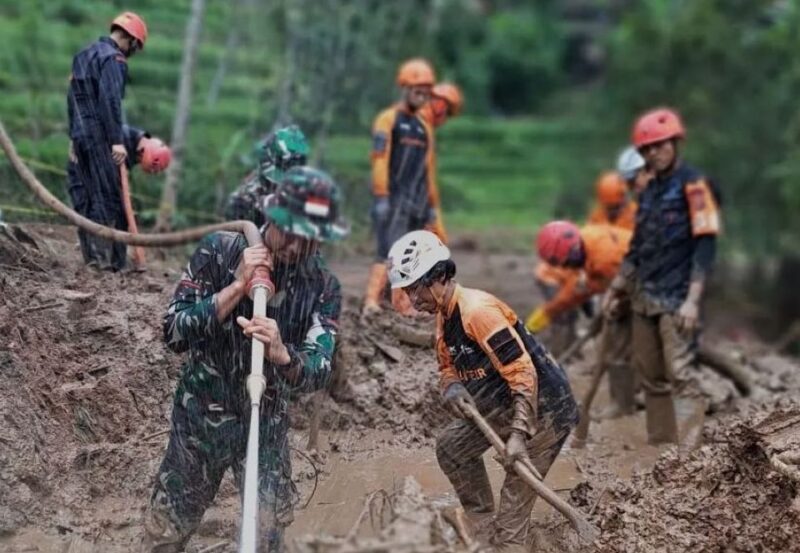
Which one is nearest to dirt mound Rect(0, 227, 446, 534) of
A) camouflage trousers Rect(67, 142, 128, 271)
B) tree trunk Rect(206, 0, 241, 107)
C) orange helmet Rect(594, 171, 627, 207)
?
camouflage trousers Rect(67, 142, 128, 271)

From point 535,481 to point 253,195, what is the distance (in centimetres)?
293

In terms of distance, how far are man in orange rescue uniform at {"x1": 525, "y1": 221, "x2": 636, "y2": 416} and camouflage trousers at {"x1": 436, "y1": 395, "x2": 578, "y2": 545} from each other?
8.77 ft

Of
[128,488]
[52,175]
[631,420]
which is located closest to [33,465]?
[128,488]

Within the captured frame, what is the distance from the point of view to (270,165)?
778 centimetres

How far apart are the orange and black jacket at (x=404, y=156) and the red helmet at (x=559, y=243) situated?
110 cm

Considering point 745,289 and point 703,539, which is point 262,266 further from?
point 745,289

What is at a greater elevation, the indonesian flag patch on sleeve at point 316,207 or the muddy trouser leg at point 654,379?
the indonesian flag patch on sleeve at point 316,207

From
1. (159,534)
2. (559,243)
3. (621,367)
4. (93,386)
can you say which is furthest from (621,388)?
(159,534)

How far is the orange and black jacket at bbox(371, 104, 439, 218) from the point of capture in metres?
9.62

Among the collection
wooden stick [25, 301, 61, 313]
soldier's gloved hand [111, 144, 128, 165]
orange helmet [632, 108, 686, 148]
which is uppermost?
orange helmet [632, 108, 686, 148]

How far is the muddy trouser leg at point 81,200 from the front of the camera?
7988mm

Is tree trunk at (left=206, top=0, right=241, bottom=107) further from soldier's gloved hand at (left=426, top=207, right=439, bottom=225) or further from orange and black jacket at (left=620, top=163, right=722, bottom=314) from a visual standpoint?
orange and black jacket at (left=620, top=163, right=722, bottom=314)

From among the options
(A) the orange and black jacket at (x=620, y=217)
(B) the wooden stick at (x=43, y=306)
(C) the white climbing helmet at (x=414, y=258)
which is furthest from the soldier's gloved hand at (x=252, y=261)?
(A) the orange and black jacket at (x=620, y=217)

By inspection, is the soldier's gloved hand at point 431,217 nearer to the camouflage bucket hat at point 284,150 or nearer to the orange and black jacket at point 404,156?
the orange and black jacket at point 404,156
